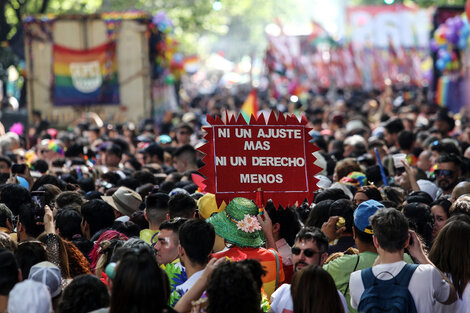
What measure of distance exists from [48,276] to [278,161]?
218cm

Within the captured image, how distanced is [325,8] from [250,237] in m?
96.5

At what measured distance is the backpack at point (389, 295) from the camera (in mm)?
4891

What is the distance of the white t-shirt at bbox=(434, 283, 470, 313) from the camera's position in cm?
520

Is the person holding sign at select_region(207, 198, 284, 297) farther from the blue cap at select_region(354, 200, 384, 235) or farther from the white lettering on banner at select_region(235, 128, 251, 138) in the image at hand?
the white lettering on banner at select_region(235, 128, 251, 138)

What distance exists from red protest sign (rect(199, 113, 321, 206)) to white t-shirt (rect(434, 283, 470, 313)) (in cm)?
154

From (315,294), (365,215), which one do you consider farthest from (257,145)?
(315,294)

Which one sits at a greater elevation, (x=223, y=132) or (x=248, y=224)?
(x=223, y=132)

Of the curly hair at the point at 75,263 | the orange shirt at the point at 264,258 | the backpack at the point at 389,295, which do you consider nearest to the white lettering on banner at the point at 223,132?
the orange shirt at the point at 264,258

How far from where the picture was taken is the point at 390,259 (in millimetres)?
5035

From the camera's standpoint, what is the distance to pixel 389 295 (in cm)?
492

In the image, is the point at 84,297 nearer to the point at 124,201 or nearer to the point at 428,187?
the point at 124,201

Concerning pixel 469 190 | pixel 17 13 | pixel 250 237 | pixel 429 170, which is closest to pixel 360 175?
pixel 469 190

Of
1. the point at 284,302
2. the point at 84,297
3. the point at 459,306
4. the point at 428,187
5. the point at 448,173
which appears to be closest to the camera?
the point at 84,297

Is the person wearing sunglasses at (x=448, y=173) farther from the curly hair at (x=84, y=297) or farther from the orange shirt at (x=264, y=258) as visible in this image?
the curly hair at (x=84, y=297)
